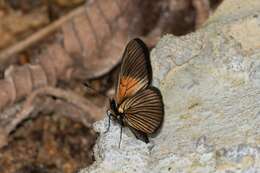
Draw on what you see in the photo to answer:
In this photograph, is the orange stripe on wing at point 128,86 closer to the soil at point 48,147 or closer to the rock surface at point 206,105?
the rock surface at point 206,105

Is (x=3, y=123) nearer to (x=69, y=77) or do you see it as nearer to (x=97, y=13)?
(x=69, y=77)

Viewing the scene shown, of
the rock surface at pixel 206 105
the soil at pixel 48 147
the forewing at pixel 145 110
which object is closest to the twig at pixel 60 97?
the soil at pixel 48 147

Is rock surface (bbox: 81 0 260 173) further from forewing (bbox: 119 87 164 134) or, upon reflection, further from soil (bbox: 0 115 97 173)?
soil (bbox: 0 115 97 173)

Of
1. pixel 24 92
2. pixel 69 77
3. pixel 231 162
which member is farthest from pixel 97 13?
pixel 231 162

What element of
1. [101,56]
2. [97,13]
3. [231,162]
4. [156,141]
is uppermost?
[97,13]

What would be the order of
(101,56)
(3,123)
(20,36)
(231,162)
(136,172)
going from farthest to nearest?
(20,36), (101,56), (3,123), (136,172), (231,162)

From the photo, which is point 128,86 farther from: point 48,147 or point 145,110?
point 48,147

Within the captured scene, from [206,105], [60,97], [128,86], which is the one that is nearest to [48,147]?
[60,97]
